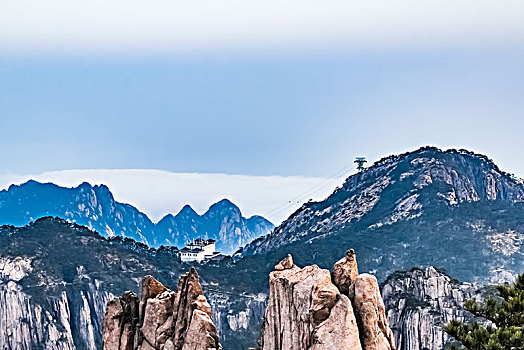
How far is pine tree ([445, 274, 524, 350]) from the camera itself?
45500 mm

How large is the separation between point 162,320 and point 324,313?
26.9 feet

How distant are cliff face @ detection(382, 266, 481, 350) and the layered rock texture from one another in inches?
2337

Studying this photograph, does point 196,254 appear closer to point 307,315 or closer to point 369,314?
point 307,315

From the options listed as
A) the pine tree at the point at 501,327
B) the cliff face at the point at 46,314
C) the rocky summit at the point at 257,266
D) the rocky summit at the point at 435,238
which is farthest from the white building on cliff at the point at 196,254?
the pine tree at the point at 501,327

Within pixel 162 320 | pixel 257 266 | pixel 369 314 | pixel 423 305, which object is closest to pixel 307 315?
pixel 369 314

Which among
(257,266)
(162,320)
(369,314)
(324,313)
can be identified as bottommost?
(369,314)

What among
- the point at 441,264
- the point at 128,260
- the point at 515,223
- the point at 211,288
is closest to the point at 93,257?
the point at 128,260

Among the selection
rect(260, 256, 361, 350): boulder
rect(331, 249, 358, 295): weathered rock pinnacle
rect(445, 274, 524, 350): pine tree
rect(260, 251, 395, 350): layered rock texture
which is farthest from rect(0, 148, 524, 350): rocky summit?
rect(331, 249, 358, 295): weathered rock pinnacle

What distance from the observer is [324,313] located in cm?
3866

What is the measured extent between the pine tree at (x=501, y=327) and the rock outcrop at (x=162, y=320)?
1009 centimetres

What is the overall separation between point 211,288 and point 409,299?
2237 inches

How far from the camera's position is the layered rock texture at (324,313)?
124ft

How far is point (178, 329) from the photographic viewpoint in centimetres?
4356

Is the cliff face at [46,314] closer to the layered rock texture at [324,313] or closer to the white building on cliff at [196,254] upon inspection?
the white building on cliff at [196,254]
